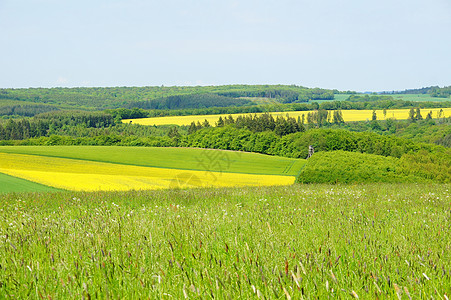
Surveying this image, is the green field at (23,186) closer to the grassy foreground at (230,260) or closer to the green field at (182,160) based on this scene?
the grassy foreground at (230,260)

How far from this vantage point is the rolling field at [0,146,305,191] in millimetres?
30875

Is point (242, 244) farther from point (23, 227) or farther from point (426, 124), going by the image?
point (426, 124)

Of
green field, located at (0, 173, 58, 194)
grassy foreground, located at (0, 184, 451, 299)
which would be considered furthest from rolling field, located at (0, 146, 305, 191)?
grassy foreground, located at (0, 184, 451, 299)

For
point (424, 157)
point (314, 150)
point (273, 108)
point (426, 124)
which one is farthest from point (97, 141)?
point (426, 124)

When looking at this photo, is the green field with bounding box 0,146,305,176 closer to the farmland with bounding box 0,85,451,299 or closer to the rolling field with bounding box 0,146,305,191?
the rolling field with bounding box 0,146,305,191

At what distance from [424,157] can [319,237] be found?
36250 mm

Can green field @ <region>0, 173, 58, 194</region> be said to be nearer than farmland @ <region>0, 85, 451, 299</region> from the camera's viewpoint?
No

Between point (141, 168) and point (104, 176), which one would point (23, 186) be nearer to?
point (104, 176)

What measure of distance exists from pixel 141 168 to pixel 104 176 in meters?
11.3

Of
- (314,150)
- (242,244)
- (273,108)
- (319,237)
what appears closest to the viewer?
(242,244)

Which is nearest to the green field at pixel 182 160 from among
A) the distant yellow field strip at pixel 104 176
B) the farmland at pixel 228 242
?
the distant yellow field strip at pixel 104 176

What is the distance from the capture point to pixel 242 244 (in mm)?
4434

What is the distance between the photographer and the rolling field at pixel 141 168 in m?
30.9

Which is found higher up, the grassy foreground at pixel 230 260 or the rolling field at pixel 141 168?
Result: the grassy foreground at pixel 230 260
